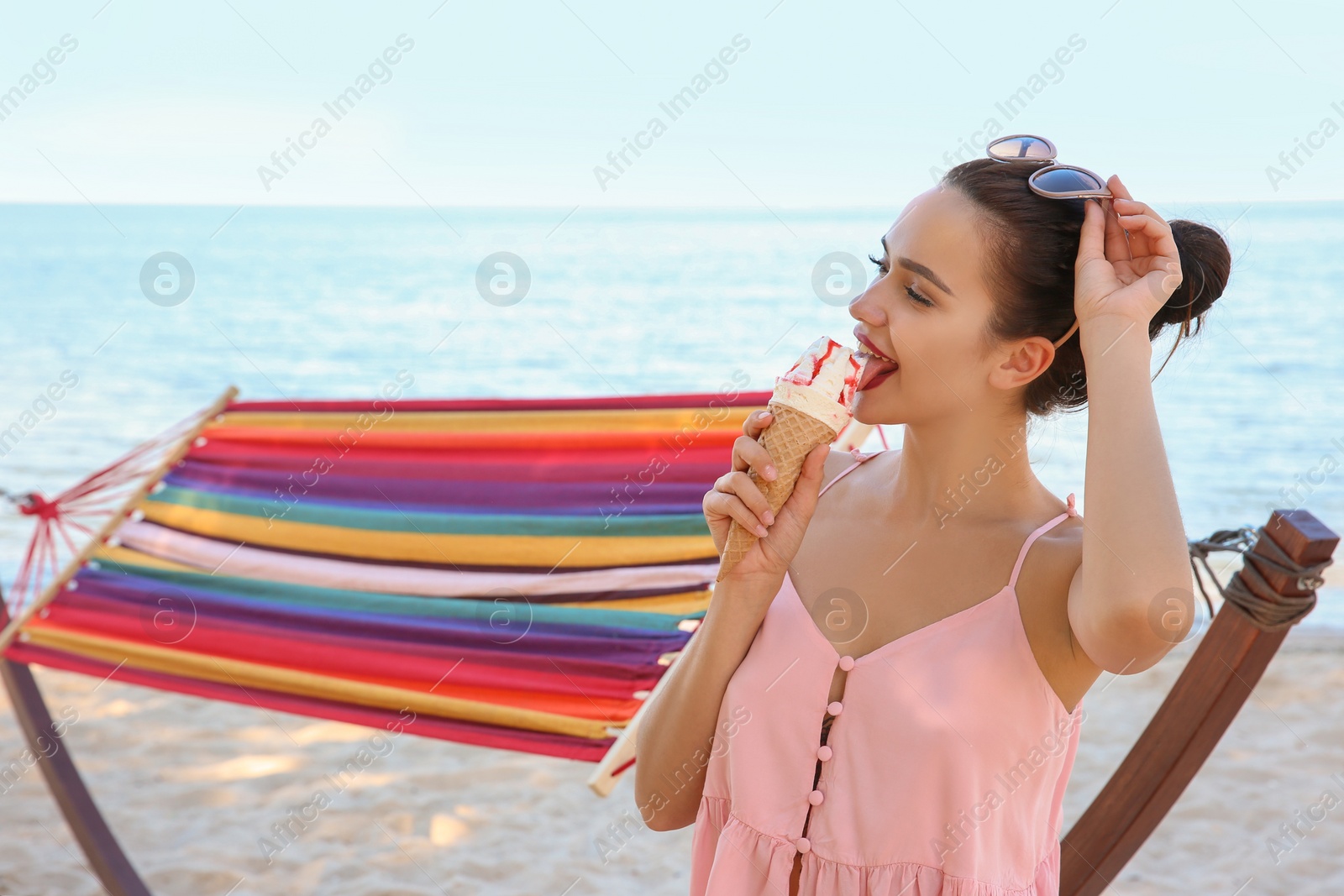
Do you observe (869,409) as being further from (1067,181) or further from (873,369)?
(1067,181)

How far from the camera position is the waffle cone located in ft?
3.98

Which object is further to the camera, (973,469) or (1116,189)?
(973,469)

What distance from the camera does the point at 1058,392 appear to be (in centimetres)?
137

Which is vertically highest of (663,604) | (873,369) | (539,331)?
(539,331)

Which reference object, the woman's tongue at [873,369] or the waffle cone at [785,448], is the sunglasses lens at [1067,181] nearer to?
the woman's tongue at [873,369]

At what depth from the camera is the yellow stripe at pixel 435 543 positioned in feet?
9.00

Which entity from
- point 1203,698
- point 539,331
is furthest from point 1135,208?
point 539,331

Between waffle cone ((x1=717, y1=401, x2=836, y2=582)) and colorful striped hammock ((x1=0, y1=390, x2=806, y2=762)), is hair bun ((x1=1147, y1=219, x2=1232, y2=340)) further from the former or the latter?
colorful striped hammock ((x1=0, y1=390, x2=806, y2=762))

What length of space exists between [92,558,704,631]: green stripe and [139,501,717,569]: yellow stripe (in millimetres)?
133

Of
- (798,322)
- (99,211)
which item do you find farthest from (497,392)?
(99,211)

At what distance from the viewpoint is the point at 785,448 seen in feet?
4.02

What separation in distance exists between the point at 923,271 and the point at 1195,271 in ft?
1.13

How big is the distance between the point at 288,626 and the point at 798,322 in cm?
1563

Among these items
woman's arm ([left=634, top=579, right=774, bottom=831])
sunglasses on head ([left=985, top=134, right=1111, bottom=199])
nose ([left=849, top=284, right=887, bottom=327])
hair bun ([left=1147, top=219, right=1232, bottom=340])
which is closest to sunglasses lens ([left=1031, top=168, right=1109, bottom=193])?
sunglasses on head ([left=985, top=134, right=1111, bottom=199])
